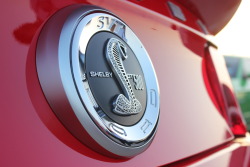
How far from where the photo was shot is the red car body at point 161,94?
0.54 metres

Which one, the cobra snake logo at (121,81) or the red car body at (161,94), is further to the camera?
the cobra snake logo at (121,81)

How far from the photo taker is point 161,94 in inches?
34.1

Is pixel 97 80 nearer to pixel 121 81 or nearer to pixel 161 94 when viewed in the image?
pixel 121 81

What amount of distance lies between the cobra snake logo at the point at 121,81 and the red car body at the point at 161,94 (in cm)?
10

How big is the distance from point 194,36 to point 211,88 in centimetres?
19

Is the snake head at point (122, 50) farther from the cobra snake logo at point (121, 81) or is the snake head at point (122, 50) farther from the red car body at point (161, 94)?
the red car body at point (161, 94)

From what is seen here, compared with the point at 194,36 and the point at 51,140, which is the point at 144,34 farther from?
the point at 51,140

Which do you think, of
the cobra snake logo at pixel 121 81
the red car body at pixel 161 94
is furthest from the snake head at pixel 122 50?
the red car body at pixel 161 94

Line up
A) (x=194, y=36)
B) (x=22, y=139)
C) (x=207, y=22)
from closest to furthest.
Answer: (x=22, y=139), (x=194, y=36), (x=207, y=22)

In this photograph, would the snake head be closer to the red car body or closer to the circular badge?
the circular badge

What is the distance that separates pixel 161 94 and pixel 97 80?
11.1 inches

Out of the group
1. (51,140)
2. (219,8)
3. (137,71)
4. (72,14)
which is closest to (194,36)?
(219,8)

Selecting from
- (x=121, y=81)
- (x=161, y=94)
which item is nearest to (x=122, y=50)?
(x=121, y=81)

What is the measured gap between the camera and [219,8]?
1127 mm
